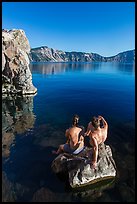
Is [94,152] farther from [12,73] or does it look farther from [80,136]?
[12,73]

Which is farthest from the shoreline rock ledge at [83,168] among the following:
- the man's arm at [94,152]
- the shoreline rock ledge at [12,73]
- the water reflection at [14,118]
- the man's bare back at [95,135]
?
the shoreline rock ledge at [12,73]

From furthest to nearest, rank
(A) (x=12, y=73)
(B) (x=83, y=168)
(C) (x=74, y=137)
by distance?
1. (A) (x=12, y=73)
2. (C) (x=74, y=137)
3. (B) (x=83, y=168)

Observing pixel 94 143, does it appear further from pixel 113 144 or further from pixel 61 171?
pixel 113 144

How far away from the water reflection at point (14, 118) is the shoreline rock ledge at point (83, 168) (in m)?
5.31

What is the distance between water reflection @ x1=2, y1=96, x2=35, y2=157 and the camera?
1725 centimetres

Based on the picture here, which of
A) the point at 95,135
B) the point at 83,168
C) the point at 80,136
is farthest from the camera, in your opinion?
the point at 80,136

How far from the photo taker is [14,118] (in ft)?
78.1

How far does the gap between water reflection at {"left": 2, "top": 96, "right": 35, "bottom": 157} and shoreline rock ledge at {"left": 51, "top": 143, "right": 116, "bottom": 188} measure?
5.31 m

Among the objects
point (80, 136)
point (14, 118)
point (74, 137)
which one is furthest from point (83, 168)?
point (14, 118)

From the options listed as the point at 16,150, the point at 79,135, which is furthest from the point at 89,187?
the point at 16,150

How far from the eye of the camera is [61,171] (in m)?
12.1

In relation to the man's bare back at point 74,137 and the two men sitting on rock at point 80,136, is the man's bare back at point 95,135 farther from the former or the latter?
the man's bare back at point 74,137

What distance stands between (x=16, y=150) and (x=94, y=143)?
24.8ft

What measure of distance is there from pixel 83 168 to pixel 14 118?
15319mm
